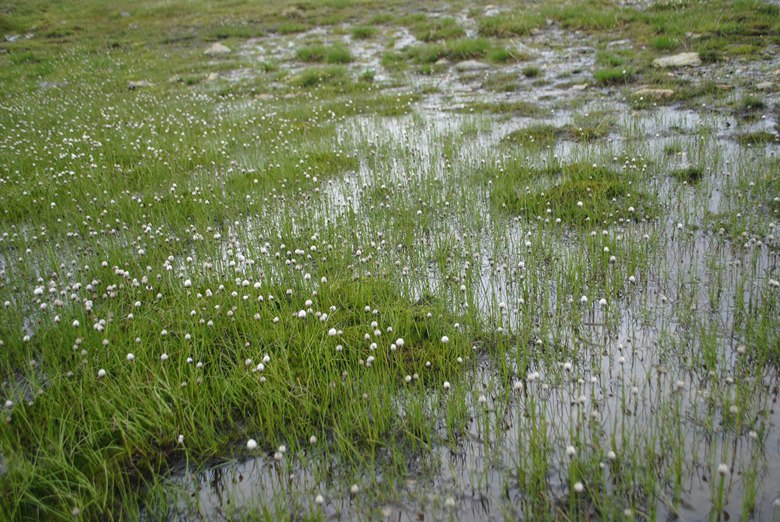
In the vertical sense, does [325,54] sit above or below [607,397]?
above

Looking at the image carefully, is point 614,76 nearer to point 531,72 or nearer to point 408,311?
point 531,72

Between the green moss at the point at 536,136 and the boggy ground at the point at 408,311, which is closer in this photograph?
the boggy ground at the point at 408,311

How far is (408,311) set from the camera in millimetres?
5984

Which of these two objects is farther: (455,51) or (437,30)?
(437,30)

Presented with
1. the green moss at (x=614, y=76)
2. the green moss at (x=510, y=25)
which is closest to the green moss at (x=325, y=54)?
the green moss at (x=510, y=25)

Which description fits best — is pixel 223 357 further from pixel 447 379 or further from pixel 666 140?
pixel 666 140

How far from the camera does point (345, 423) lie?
15.4ft

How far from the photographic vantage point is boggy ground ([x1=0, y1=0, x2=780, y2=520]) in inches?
A: 164

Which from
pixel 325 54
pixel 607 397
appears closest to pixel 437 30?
pixel 325 54

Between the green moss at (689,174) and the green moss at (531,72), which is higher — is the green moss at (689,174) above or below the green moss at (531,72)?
below

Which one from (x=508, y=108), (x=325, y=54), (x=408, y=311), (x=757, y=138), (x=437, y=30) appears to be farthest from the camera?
(x=437, y=30)

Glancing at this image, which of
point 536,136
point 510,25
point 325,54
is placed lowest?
point 536,136

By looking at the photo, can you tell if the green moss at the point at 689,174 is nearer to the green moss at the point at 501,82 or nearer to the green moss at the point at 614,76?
the green moss at the point at 614,76

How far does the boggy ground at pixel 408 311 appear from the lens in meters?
4.17
